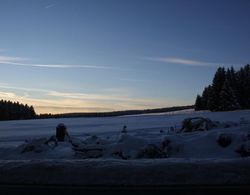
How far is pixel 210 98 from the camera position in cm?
7188

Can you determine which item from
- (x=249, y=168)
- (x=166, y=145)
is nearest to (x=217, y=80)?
(x=166, y=145)

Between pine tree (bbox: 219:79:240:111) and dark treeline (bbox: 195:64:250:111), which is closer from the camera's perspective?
pine tree (bbox: 219:79:240:111)

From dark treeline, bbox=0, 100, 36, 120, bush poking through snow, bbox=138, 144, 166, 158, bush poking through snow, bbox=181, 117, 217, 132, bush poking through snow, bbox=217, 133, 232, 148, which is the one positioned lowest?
bush poking through snow, bbox=138, 144, 166, 158

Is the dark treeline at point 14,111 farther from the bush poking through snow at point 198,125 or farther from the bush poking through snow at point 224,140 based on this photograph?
the bush poking through snow at point 224,140

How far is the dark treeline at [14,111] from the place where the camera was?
360 feet

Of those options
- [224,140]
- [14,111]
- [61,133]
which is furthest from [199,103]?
[224,140]

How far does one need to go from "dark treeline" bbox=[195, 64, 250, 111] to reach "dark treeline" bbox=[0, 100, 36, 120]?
5769 centimetres

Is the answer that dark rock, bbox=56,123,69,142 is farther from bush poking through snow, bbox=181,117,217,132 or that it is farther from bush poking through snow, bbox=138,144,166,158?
bush poking through snow, bbox=138,144,166,158

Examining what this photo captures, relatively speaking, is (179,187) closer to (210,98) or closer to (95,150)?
(95,150)

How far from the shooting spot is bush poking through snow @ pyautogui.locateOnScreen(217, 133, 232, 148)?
15266mm

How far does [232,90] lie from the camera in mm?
65500

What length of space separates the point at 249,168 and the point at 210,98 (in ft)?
216

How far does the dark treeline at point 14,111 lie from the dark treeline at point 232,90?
57691mm

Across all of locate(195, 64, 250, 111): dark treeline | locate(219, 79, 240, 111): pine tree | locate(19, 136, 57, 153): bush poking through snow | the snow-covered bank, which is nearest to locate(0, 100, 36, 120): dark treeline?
locate(195, 64, 250, 111): dark treeline
